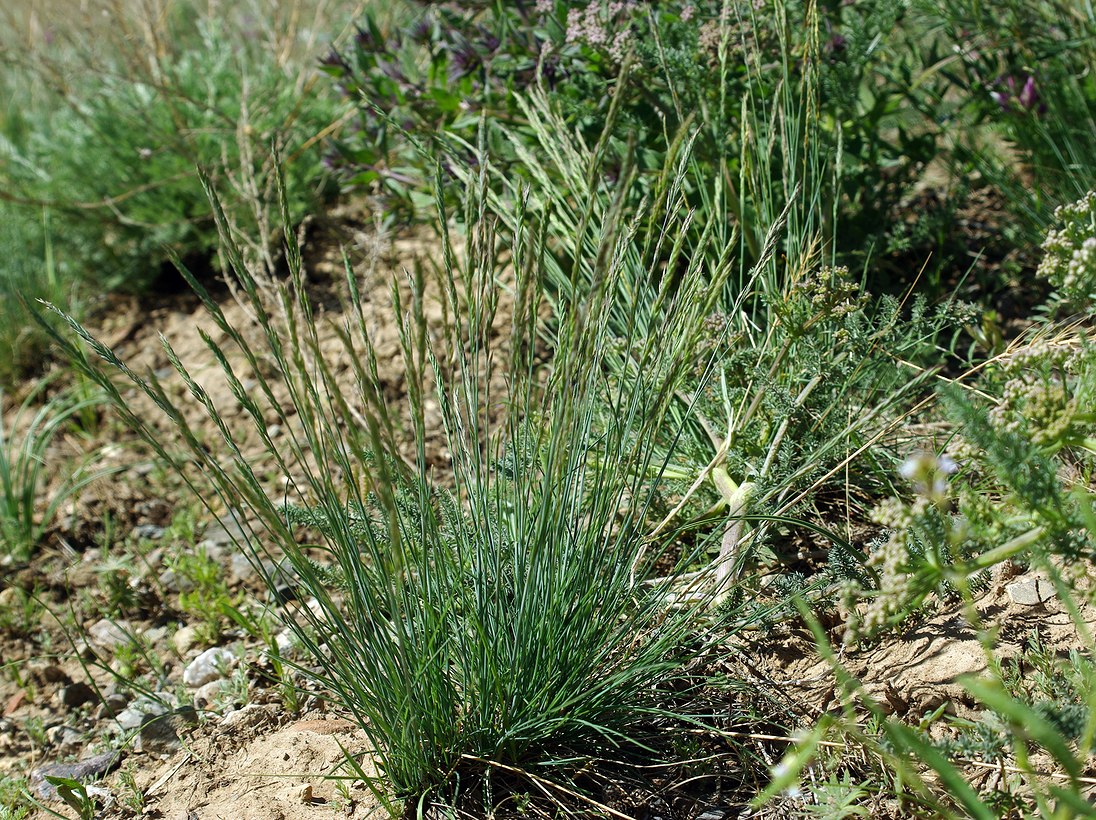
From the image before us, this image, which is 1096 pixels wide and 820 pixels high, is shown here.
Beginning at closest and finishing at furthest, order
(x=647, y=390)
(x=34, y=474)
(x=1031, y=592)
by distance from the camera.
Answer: (x=647, y=390), (x=1031, y=592), (x=34, y=474)

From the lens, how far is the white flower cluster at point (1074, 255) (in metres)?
1.29

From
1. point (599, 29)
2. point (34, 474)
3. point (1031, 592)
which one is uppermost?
Answer: point (599, 29)

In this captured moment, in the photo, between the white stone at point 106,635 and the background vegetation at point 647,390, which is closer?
the background vegetation at point 647,390

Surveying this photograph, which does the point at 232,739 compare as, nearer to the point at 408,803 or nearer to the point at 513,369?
the point at 408,803

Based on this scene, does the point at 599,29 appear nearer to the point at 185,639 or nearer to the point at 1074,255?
the point at 1074,255

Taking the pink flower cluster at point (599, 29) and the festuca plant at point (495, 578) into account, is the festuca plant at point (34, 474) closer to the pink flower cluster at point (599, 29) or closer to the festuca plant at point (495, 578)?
the festuca plant at point (495, 578)

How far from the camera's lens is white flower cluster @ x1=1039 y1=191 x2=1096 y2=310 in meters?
1.29

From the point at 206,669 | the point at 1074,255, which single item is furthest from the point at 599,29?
the point at 206,669

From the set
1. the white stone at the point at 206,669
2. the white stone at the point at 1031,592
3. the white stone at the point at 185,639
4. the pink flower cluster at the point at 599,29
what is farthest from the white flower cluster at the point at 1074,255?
the white stone at the point at 185,639

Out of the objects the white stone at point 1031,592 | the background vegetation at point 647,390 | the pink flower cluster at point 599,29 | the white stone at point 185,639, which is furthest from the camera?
the white stone at point 185,639

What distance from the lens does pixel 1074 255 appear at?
1.30 m

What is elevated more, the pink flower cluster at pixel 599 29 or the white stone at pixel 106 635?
the pink flower cluster at pixel 599 29

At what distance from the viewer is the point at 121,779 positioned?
181 cm

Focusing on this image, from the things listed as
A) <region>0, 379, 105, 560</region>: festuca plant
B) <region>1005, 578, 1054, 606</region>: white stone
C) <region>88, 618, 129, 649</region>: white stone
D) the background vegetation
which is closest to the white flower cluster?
the background vegetation
